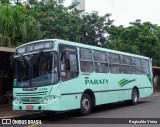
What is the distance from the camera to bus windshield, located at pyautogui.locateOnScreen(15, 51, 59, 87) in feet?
39.2

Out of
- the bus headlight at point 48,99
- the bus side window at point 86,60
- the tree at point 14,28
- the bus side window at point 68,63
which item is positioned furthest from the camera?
the tree at point 14,28

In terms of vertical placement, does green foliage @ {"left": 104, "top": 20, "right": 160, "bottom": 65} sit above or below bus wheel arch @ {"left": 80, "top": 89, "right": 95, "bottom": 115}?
above

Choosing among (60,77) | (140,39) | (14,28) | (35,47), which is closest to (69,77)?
(60,77)

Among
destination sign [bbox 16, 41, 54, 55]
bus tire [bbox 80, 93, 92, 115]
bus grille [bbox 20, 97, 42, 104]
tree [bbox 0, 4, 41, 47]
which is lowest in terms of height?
bus tire [bbox 80, 93, 92, 115]

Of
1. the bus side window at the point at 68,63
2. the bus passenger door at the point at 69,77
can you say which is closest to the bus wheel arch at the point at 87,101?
the bus passenger door at the point at 69,77

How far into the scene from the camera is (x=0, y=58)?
17547 millimetres

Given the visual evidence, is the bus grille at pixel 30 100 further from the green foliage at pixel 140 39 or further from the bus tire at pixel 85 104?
the green foliage at pixel 140 39

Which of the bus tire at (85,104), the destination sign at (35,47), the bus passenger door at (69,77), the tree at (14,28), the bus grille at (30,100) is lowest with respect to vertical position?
the bus tire at (85,104)

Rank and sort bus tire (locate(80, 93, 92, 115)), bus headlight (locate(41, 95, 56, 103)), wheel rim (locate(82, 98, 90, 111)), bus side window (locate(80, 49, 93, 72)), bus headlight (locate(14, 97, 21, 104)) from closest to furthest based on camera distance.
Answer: bus headlight (locate(41, 95, 56, 103)) → bus headlight (locate(14, 97, 21, 104)) → bus tire (locate(80, 93, 92, 115)) → wheel rim (locate(82, 98, 90, 111)) → bus side window (locate(80, 49, 93, 72))

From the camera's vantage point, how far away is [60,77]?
39.4ft

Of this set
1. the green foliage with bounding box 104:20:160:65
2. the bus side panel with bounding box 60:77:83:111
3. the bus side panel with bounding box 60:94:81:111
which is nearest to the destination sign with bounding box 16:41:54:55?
the bus side panel with bounding box 60:77:83:111

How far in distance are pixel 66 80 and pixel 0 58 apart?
6.45 metres

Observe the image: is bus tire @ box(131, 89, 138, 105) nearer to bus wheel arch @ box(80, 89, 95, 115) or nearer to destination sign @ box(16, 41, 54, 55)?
bus wheel arch @ box(80, 89, 95, 115)

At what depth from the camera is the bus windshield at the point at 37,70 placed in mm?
11938
